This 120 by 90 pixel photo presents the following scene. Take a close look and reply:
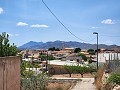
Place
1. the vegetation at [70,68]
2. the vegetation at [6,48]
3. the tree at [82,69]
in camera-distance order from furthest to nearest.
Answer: the vegetation at [70,68] < the tree at [82,69] < the vegetation at [6,48]

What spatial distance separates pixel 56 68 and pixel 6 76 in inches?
2304

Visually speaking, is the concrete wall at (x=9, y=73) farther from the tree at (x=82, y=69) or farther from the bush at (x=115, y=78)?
the tree at (x=82, y=69)

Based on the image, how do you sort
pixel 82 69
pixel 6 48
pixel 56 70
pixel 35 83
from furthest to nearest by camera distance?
pixel 56 70
pixel 82 69
pixel 35 83
pixel 6 48

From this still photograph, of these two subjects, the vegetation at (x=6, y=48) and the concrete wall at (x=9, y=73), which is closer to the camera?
the concrete wall at (x=9, y=73)

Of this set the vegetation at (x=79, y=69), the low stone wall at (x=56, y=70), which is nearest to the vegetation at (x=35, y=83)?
the vegetation at (x=79, y=69)

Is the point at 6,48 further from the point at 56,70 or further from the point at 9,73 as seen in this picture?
the point at 56,70

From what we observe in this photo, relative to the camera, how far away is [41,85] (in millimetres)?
36031

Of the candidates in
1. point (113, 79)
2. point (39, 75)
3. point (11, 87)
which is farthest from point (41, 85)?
point (11, 87)

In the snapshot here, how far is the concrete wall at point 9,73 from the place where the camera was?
1479cm

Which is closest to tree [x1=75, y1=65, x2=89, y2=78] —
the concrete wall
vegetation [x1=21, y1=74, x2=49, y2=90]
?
vegetation [x1=21, y1=74, x2=49, y2=90]

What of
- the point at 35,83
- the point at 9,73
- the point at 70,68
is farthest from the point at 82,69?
the point at 9,73

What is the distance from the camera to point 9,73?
1619 centimetres

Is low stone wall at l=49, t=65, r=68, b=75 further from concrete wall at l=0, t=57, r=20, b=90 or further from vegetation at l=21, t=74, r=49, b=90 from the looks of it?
concrete wall at l=0, t=57, r=20, b=90

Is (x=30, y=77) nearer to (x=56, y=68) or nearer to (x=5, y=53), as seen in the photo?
(x=5, y=53)
